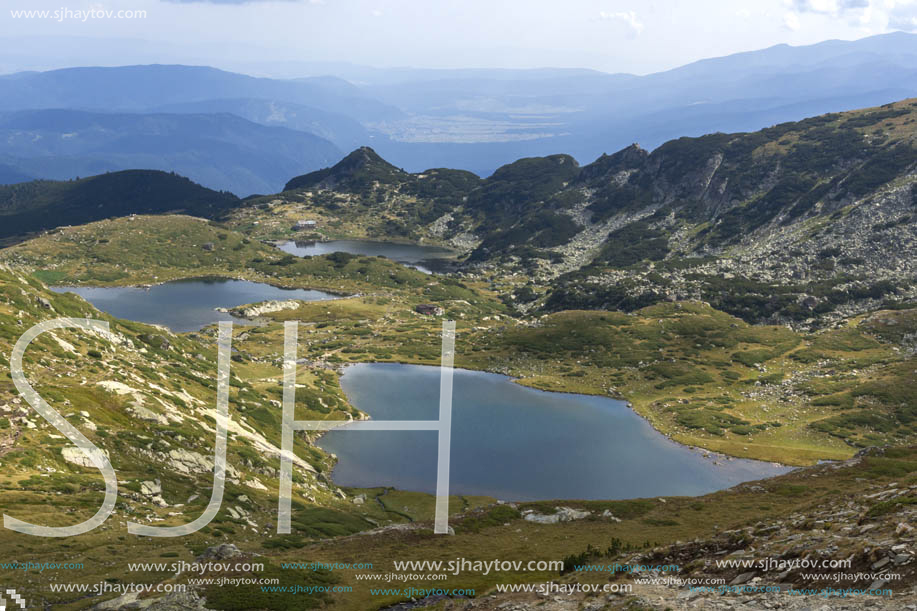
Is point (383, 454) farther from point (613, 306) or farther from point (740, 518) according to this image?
point (613, 306)

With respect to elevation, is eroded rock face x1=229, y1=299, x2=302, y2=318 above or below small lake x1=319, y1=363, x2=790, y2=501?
above

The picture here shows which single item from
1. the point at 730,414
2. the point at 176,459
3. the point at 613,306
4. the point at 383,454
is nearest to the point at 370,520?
the point at 176,459

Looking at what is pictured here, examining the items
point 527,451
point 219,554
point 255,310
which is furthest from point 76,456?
point 255,310

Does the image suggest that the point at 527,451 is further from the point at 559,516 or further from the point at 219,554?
the point at 219,554

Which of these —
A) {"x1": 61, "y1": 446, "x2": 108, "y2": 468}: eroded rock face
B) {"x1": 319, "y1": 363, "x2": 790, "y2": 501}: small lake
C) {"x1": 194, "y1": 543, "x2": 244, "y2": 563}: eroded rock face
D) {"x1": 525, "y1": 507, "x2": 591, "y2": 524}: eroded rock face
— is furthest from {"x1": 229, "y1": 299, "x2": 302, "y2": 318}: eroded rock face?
{"x1": 194, "y1": 543, "x2": 244, "y2": 563}: eroded rock face

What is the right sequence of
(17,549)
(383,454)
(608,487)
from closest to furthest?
1. (17,549)
2. (608,487)
3. (383,454)

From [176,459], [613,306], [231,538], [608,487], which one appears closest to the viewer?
[231,538]

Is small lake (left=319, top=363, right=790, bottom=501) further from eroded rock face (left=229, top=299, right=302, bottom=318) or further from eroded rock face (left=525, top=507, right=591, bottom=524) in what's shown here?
eroded rock face (left=229, top=299, right=302, bottom=318)

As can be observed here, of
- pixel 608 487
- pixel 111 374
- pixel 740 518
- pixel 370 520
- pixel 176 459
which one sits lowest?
pixel 608 487
